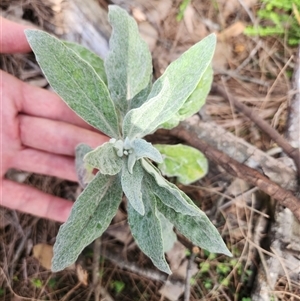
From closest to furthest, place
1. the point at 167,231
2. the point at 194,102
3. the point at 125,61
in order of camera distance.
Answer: the point at 125,61
the point at 194,102
the point at 167,231

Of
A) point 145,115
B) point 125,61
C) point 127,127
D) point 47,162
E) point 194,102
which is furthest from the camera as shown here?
point 47,162

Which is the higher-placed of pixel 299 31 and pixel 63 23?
pixel 299 31

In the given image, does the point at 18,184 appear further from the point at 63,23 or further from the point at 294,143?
the point at 294,143

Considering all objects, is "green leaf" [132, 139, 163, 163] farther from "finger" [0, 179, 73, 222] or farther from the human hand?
"finger" [0, 179, 73, 222]

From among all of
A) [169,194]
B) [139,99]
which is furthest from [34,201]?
[169,194]

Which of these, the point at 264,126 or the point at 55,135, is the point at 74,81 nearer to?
the point at 55,135

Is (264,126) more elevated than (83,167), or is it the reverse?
(264,126)

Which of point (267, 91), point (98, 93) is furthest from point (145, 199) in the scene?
point (267, 91)
